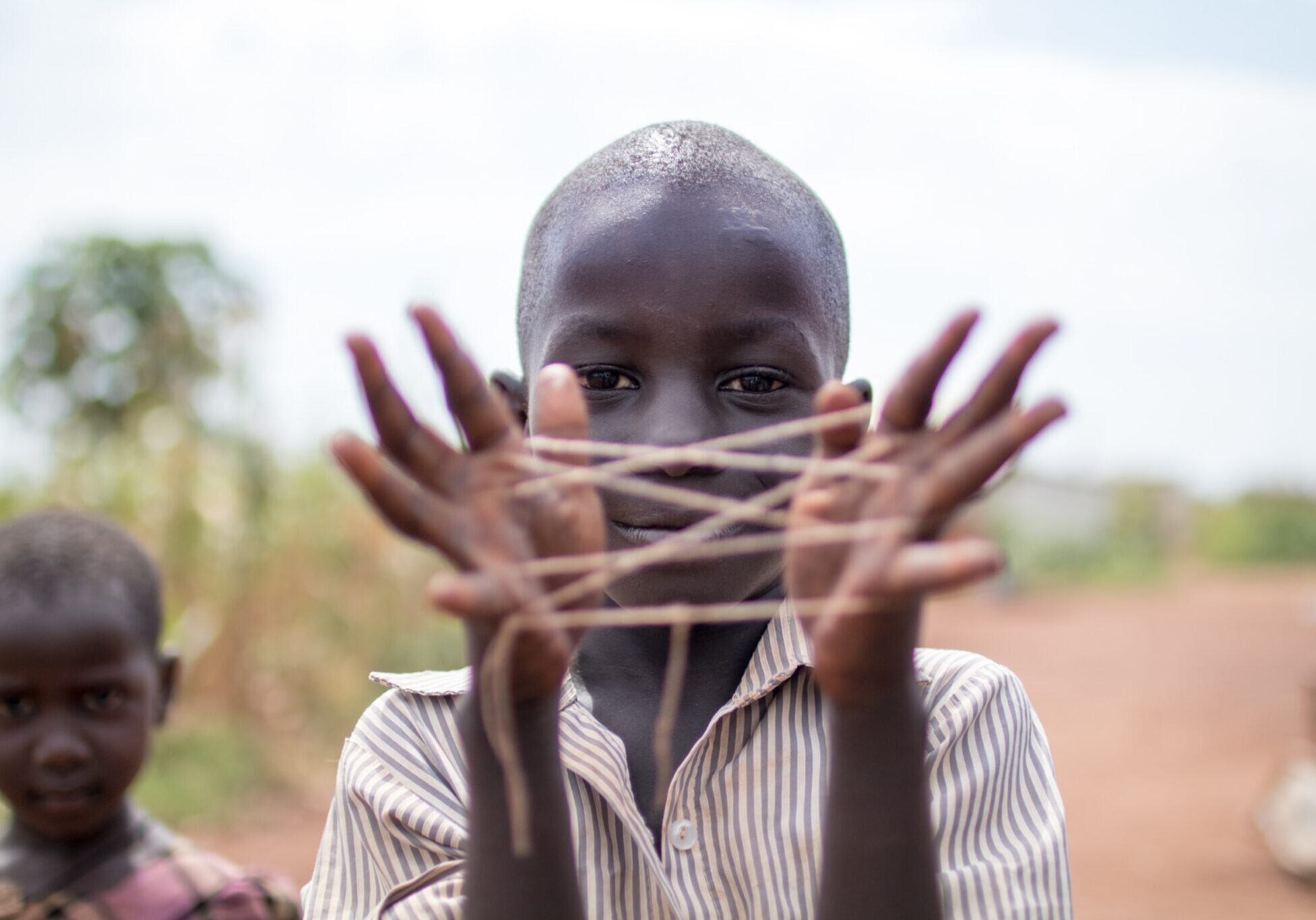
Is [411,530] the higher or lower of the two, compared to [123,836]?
higher

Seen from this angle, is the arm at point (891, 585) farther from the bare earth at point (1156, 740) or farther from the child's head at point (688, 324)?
the bare earth at point (1156, 740)

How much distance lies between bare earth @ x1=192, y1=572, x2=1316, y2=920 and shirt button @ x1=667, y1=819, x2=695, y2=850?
13.8 ft

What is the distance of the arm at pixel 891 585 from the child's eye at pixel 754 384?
1.64 ft

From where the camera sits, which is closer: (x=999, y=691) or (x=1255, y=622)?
(x=999, y=691)

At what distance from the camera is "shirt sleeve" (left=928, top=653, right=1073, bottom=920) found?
146 centimetres

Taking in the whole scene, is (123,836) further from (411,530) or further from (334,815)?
(411,530)

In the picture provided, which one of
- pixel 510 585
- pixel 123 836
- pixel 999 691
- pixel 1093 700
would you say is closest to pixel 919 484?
pixel 510 585

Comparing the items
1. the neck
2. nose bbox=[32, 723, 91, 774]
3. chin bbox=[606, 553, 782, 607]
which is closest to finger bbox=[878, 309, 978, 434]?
chin bbox=[606, 553, 782, 607]

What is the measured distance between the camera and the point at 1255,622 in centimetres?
1641

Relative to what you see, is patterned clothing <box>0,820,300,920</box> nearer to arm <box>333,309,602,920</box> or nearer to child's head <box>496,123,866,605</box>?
child's head <box>496,123,866,605</box>

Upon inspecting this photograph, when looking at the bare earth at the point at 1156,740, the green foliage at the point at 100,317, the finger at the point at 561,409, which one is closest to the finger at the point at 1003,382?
the finger at the point at 561,409

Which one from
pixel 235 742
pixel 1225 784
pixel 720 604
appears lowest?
pixel 1225 784

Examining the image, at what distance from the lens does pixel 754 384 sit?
1.72 m

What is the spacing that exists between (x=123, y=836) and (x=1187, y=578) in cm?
2478
